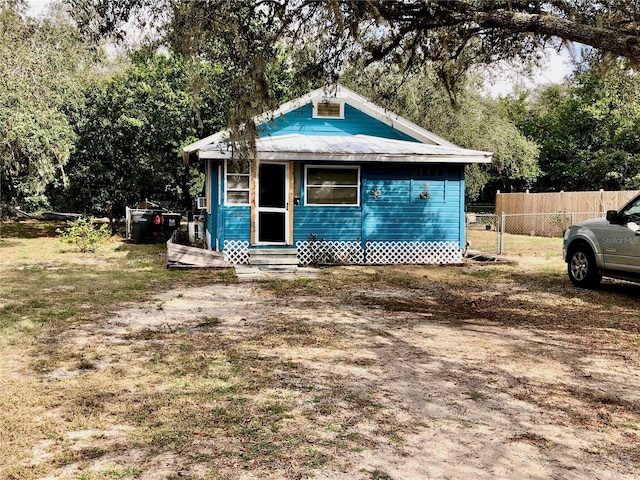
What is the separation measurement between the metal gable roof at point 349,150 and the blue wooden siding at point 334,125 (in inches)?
9.6

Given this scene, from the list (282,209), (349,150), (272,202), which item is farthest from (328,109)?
(282,209)

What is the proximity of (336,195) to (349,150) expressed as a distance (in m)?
1.23

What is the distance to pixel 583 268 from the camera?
407 inches

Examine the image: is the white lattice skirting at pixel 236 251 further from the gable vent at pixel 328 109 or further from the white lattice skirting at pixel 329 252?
the gable vent at pixel 328 109

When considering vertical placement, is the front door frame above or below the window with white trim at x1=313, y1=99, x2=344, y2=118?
below

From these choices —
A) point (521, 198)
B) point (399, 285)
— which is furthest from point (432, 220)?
point (521, 198)

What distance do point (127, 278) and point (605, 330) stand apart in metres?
8.41

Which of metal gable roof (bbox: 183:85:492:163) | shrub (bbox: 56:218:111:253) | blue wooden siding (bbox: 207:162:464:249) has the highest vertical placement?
metal gable roof (bbox: 183:85:492:163)

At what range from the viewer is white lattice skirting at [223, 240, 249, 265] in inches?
530

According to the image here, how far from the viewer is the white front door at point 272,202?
14367 millimetres

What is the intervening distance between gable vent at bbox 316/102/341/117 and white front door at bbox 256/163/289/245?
207 centimetres

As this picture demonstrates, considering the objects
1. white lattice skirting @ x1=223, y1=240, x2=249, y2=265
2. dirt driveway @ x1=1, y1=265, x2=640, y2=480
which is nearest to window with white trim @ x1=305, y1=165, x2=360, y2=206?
white lattice skirting @ x1=223, y1=240, x2=249, y2=265

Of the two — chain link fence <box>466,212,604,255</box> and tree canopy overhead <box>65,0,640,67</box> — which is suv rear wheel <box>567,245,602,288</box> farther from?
chain link fence <box>466,212,604,255</box>

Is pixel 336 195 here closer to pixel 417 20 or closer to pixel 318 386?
pixel 417 20
